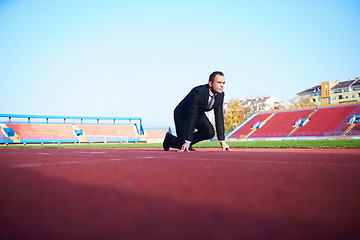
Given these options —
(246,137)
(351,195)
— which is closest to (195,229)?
(351,195)

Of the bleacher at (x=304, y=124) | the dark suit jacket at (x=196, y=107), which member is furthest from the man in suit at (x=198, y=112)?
the bleacher at (x=304, y=124)

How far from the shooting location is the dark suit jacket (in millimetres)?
5758

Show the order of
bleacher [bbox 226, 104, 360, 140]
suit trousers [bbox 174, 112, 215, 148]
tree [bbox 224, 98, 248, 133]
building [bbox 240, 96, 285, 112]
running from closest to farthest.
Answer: suit trousers [bbox 174, 112, 215, 148] < bleacher [bbox 226, 104, 360, 140] < tree [bbox 224, 98, 248, 133] < building [bbox 240, 96, 285, 112]

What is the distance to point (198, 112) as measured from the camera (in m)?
6.41

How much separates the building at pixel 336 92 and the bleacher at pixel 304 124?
33622 millimetres

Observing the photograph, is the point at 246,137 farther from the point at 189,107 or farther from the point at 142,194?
the point at 142,194

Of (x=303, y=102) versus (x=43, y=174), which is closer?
(x=43, y=174)

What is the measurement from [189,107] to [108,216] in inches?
185

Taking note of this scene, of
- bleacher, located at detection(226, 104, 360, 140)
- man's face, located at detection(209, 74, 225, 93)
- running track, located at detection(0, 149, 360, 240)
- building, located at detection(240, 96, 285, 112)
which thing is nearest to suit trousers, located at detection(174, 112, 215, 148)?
man's face, located at detection(209, 74, 225, 93)

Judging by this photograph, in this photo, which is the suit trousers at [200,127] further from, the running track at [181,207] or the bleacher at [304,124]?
the bleacher at [304,124]

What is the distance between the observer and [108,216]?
4.10ft

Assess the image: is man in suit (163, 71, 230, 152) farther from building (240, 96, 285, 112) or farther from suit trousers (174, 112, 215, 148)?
building (240, 96, 285, 112)

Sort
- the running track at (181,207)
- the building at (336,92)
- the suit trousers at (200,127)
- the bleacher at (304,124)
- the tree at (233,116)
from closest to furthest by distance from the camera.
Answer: the running track at (181,207), the suit trousers at (200,127), the bleacher at (304,124), the tree at (233,116), the building at (336,92)

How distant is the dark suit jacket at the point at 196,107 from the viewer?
18.9 ft
